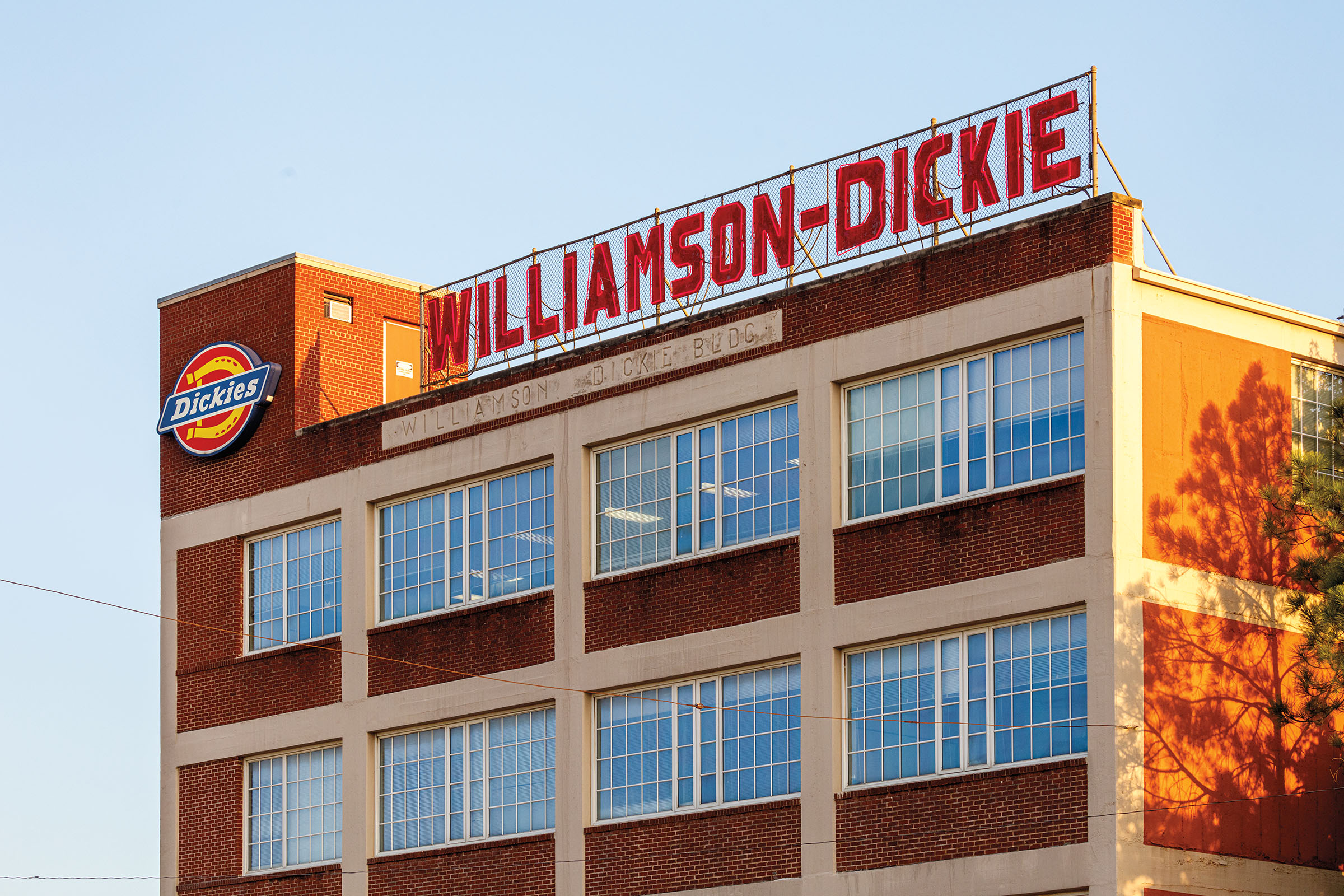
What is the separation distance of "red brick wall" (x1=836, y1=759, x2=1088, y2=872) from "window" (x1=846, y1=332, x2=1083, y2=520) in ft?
12.2

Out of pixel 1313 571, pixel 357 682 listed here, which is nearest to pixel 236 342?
pixel 357 682

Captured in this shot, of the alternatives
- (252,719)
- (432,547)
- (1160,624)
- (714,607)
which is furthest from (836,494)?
(252,719)

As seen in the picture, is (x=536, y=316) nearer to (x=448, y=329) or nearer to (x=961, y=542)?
(x=448, y=329)

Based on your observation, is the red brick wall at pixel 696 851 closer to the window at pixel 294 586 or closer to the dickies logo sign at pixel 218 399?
the window at pixel 294 586

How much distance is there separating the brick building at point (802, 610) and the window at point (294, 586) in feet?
0.29

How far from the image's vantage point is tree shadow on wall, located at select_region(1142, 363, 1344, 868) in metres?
28.8

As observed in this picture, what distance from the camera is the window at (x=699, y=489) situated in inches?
1292

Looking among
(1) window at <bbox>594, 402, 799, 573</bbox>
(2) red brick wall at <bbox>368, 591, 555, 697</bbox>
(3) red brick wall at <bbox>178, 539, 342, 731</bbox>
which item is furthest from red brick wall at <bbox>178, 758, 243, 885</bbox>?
(1) window at <bbox>594, 402, 799, 573</bbox>

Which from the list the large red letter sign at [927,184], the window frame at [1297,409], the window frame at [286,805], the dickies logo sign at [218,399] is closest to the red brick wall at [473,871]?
the window frame at [286,805]

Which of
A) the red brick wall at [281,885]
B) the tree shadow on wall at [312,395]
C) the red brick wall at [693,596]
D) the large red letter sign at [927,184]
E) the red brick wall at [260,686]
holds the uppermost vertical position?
the large red letter sign at [927,184]

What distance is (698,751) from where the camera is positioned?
32938 mm

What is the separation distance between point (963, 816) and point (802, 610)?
3.90 m

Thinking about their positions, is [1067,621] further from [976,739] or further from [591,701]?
[591,701]

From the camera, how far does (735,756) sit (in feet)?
107
